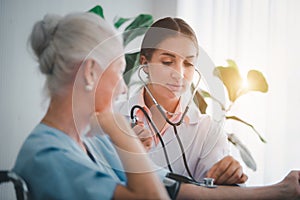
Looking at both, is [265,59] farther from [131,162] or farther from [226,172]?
[131,162]

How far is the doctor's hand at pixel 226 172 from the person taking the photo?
984mm

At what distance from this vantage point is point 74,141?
788 mm

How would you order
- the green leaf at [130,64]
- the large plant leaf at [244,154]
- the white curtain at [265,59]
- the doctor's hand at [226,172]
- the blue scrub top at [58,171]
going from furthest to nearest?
1. the white curtain at [265,59]
2. the large plant leaf at [244,154]
3. the doctor's hand at [226,172]
4. the green leaf at [130,64]
5. the blue scrub top at [58,171]

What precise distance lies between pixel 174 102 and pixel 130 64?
0.49 ft

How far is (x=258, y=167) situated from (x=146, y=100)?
59 centimetres

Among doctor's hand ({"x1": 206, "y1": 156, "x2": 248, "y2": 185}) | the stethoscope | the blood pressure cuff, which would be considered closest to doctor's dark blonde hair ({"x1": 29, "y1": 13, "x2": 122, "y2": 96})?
the stethoscope

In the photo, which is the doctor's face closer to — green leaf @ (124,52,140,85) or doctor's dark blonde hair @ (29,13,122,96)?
green leaf @ (124,52,140,85)

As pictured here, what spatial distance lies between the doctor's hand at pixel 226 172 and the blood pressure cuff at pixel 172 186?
0.12 m

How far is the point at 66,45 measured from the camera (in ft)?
2.53

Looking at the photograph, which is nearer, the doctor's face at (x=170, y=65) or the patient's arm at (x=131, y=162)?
the patient's arm at (x=131, y=162)

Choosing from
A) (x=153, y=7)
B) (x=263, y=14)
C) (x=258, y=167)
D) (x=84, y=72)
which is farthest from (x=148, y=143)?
(x=263, y=14)

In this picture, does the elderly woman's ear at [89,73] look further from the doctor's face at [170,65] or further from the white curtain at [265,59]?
the white curtain at [265,59]

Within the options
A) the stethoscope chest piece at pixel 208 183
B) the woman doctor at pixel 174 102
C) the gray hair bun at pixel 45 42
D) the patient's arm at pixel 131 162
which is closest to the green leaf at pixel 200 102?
the woman doctor at pixel 174 102

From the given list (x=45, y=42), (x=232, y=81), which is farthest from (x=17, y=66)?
(x=232, y=81)
